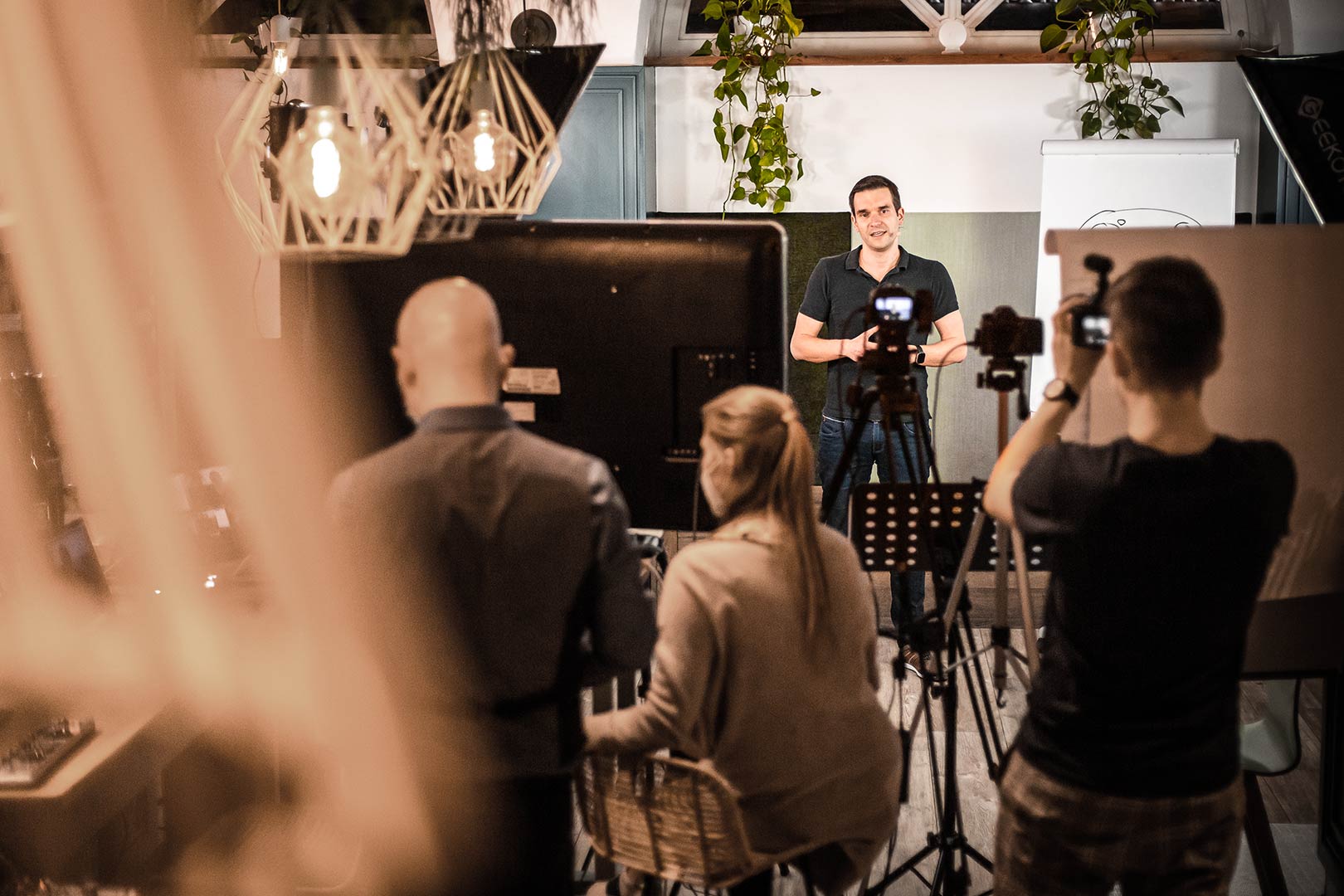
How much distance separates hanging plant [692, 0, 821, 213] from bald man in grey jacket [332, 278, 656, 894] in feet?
10.5

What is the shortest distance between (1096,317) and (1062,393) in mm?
123

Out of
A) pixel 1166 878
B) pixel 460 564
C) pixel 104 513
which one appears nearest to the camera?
pixel 1166 878

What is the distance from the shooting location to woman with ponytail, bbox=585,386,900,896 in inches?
67.9

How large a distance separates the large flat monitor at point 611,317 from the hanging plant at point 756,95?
112 inches

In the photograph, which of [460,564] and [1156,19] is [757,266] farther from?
[1156,19]

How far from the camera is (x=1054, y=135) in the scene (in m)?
5.04

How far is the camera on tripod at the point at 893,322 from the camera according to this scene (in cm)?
205

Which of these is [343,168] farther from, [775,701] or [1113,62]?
[1113,62]

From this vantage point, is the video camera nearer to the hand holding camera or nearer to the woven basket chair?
the hand holding camera

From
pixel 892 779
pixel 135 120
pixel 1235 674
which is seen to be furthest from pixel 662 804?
pixel 135 120

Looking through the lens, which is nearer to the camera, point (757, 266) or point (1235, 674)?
point (1235, 674)

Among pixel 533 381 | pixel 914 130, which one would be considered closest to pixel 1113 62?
pixel 914 130

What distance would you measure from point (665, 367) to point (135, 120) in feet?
3.68

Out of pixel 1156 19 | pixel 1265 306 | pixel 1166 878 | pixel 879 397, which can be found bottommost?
pixel 1166 878
